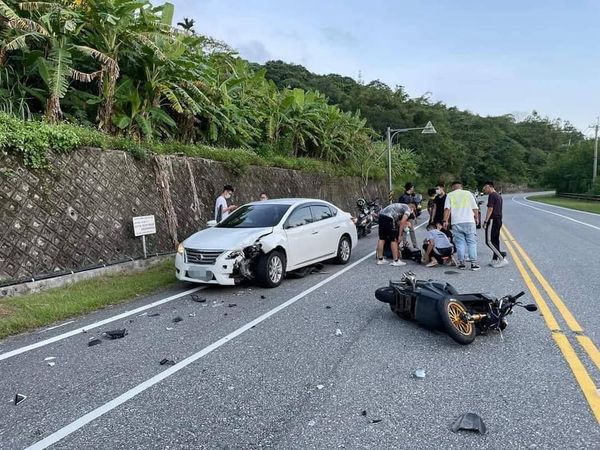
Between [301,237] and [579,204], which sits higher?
[301,237]

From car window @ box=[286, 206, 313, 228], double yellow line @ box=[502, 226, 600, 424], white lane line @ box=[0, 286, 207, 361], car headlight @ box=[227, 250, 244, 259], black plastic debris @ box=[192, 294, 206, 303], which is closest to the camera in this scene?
double yellow line @ box=[502, 226, 600, 424]

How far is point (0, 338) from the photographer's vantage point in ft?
18.9

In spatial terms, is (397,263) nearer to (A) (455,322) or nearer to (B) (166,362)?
(A) (455,322)

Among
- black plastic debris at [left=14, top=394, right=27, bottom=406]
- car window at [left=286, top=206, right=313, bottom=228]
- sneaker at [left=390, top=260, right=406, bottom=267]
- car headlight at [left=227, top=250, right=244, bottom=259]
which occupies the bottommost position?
sneaker at [left=390, top=260, right=406, bottom=267]

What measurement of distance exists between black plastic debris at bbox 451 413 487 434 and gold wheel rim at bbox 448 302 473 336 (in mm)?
1633

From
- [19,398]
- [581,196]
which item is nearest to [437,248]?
[19,398]

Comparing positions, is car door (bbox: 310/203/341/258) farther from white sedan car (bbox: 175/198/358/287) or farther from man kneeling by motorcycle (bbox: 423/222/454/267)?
man kneeling by motorcycle (bbox: 423/222/454/267)

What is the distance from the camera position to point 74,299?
24.2ft

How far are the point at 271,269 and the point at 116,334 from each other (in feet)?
10.3

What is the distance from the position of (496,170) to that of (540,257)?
3031 inches

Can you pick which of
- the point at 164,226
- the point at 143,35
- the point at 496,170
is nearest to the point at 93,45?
the point at 143,35

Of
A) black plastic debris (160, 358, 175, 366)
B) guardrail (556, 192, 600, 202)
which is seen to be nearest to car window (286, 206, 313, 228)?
black plastic debris (160, 358, 175, 366)

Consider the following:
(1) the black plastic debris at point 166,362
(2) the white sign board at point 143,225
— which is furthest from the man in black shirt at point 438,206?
(1) the black plastic debris at point 166,362

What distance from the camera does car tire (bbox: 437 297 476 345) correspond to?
16.1ft
